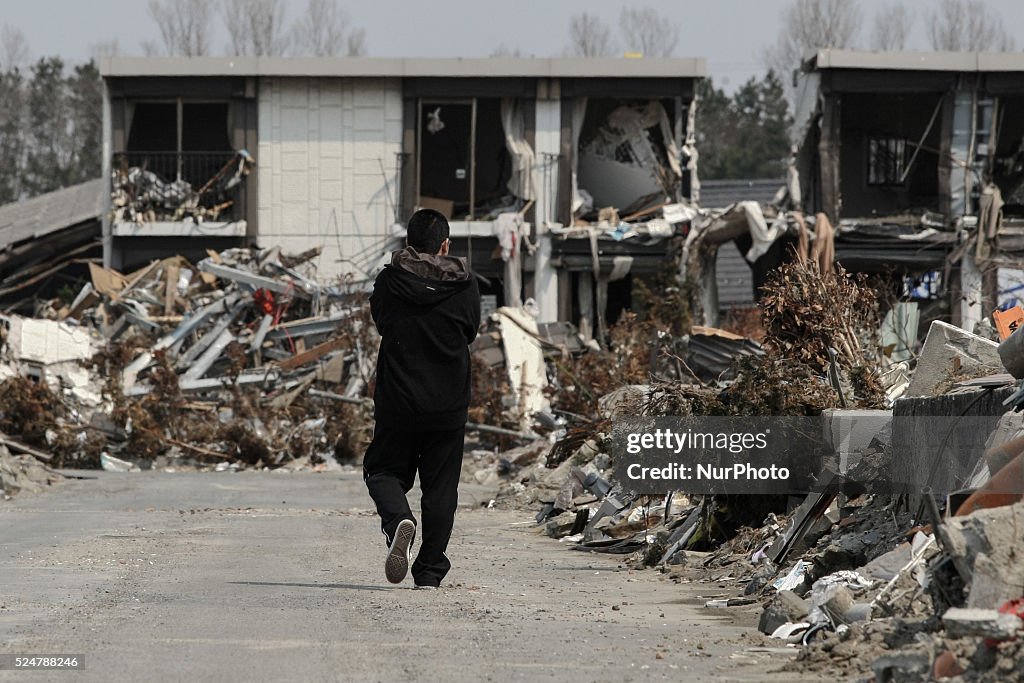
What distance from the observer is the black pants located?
7855 millimetres

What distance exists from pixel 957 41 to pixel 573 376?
4928cm

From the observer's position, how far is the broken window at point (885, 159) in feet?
110

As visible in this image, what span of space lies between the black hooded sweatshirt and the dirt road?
0.91 meters

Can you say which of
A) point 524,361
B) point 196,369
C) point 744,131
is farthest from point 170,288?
point 744,131

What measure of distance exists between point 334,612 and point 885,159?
28.6 m

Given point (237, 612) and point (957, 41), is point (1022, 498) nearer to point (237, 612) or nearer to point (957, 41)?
point (237, 612)

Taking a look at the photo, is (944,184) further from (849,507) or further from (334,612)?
(334,612)

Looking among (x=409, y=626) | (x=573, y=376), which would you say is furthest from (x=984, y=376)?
(x=573, y=376)

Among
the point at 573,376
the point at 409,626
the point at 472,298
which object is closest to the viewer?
the point at 409,626

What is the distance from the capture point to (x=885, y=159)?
33469mm

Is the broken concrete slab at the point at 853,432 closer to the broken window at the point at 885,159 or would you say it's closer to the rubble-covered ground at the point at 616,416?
the rubble-covered ground at the point at 616,416

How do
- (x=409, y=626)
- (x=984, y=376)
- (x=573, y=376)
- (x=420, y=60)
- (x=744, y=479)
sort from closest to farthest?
(x=409, y=626) < (x=984, y=376) < (x=744, y=479) < (x=573, y=376) < (x=420, y=60)

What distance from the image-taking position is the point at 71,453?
71.4 ft
